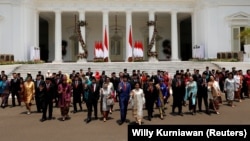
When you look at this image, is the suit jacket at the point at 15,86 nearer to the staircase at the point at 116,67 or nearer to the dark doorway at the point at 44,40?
the staircase at the point at 116,67

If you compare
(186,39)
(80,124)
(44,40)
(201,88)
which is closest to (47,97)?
(80,124)

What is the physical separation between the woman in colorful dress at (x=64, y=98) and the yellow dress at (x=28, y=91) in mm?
1759

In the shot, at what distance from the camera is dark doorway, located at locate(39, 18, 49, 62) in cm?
3862

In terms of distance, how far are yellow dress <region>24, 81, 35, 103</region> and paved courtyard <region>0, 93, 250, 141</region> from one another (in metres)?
0.63

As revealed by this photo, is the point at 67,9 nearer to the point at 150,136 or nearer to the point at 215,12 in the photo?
the point at 215,12

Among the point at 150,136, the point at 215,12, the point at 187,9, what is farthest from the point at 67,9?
the point at 150,136

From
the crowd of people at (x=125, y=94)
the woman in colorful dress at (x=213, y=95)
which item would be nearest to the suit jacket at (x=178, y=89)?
the crowd of people at (x=125, y=94)

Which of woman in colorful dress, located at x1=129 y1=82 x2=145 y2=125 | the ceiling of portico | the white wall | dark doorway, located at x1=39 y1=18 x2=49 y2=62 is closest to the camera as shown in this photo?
woman in colorful dress, located at x1=129 y1=82 x2=145 y2=125

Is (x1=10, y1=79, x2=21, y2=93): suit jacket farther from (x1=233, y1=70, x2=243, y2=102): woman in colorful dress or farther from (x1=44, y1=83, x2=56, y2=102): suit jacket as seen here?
(x1=233, y1=70, x2=243, y2=102): woman in colorful dress

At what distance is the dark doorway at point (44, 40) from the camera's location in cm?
3862

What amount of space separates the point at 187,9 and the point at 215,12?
310 cm

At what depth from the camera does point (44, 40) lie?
129ft

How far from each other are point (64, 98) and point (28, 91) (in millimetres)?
2121

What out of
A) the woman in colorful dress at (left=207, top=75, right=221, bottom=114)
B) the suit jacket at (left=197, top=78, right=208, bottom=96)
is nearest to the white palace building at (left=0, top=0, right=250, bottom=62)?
the woman in colorful dress at (left=207, top=75, right=221, bottom=114)
